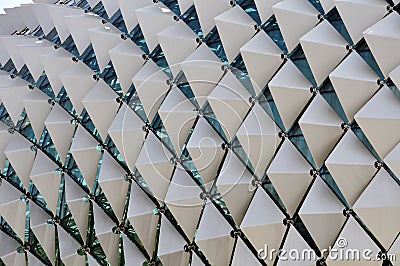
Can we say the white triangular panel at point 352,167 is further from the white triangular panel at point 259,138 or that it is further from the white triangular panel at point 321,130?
the white triangular panel at point 259,138

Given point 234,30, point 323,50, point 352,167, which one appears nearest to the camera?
point 352,167

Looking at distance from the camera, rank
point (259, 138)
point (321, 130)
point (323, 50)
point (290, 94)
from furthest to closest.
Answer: point (259, 138)
point (290, 94)
point (323, 50)
point (321, 130)

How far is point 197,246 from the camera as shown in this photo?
53.0 ft

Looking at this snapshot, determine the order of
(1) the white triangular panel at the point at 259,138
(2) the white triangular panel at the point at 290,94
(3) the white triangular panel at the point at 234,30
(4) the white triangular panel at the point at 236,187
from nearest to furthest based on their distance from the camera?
(2) the white triangular panel at the point at 290,94, (1) the white triangular panel at the point at 259,138, (4) the white triangular panel at the point at 236,187, (3) the white triangular panel at the point at 234,30

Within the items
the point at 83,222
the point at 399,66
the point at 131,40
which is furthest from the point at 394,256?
the point at 131,40

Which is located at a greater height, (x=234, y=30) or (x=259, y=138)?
(x=234, y=30)

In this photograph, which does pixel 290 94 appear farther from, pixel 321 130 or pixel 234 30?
pixel 234 30

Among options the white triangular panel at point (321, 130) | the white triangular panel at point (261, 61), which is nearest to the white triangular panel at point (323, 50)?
the white triangular panel at point (321, 130)

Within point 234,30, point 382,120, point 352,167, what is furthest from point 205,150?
point 382,120

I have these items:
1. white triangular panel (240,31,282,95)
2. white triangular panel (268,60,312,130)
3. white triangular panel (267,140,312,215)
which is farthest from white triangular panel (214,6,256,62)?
white triangular panel (267,140,312,215)

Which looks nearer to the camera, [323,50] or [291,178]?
[291,178]

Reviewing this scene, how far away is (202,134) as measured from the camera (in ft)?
54.0

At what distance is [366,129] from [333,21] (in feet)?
10.3

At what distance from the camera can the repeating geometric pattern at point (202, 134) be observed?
14.0 m
